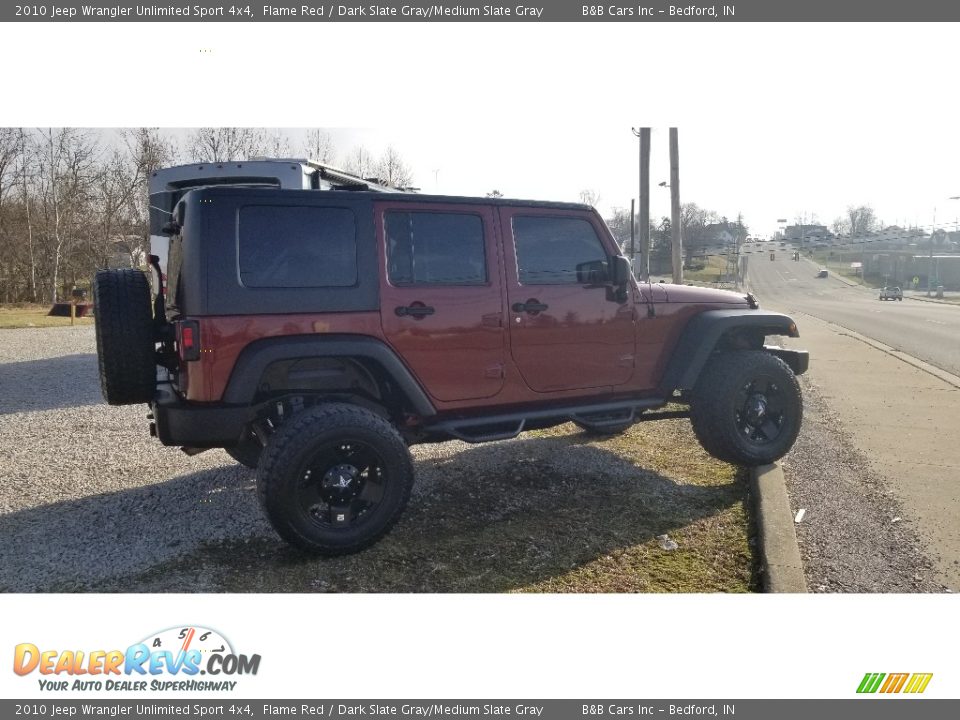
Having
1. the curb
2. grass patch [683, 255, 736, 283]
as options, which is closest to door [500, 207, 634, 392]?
the curb

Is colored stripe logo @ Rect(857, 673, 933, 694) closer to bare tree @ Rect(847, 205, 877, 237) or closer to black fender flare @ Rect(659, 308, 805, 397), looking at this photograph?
black fender flare @ Rect(659, 308, 805, 397)

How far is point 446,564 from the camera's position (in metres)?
3.38

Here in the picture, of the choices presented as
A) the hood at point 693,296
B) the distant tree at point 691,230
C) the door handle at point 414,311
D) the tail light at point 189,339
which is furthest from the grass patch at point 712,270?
the tail light at point 189,339

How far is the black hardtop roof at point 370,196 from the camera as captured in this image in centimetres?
344

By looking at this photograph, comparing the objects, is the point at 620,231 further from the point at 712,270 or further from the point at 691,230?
the point at 712,270

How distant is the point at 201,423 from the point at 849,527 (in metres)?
3.56

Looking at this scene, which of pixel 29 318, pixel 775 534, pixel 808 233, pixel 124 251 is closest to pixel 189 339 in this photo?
pixel 775 534

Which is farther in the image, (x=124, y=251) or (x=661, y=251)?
(x=124, y=251)

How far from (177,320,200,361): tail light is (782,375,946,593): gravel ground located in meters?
3.14

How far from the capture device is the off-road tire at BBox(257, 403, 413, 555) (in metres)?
3.31

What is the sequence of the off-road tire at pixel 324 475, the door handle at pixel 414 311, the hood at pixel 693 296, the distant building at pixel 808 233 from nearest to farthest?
1. the off-road tire at pixel 324 475
2. the door handle at pixel 414 311
3. the hood at pixel 693 296
4. the distant building at pixel 808 233

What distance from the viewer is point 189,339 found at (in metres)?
3.28

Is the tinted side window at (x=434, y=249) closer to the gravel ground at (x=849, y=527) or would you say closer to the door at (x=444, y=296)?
the door at (x=444, y=296)

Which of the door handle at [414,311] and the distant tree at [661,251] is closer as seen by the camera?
the door handle at [414,311]
